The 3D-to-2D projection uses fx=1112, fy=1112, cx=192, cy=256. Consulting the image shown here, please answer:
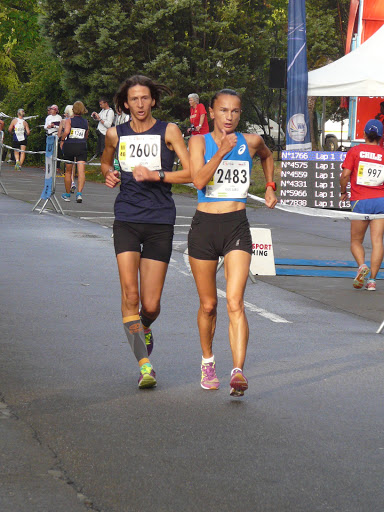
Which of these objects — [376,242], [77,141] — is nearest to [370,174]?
[376,242]

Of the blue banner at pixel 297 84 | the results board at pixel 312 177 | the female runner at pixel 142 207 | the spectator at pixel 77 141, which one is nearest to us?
the female runner at pixel 142 207

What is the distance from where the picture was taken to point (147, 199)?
6.91m

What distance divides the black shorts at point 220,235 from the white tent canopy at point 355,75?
15.6 meters

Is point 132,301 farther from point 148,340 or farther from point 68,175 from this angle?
point 68,175

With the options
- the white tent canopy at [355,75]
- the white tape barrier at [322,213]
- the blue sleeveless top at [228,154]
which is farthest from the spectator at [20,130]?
the blue sleeveless top at [228,154]

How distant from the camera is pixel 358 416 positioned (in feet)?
20.5

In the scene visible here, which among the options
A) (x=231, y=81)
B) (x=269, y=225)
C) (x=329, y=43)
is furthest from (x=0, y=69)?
(x=269, y=225)

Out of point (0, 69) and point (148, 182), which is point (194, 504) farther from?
point (0, 69)

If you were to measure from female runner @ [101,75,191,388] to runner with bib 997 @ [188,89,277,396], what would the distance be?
8.6 inches

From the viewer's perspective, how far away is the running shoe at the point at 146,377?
677 centimetres

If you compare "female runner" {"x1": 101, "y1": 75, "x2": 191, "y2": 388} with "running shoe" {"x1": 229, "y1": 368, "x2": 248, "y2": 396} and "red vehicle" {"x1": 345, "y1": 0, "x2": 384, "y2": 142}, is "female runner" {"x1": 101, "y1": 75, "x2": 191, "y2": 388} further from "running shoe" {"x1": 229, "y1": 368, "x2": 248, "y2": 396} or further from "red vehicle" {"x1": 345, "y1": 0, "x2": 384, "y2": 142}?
"red vehicle" {"x1": 345, "y1": 0, "x2": 384, "y2": 142}

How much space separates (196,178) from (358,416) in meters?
1.66

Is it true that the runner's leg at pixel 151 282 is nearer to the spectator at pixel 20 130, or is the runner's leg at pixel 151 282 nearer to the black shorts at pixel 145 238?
the black shorts at pixel 145 238

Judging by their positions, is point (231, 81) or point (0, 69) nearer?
point (231, 81)
